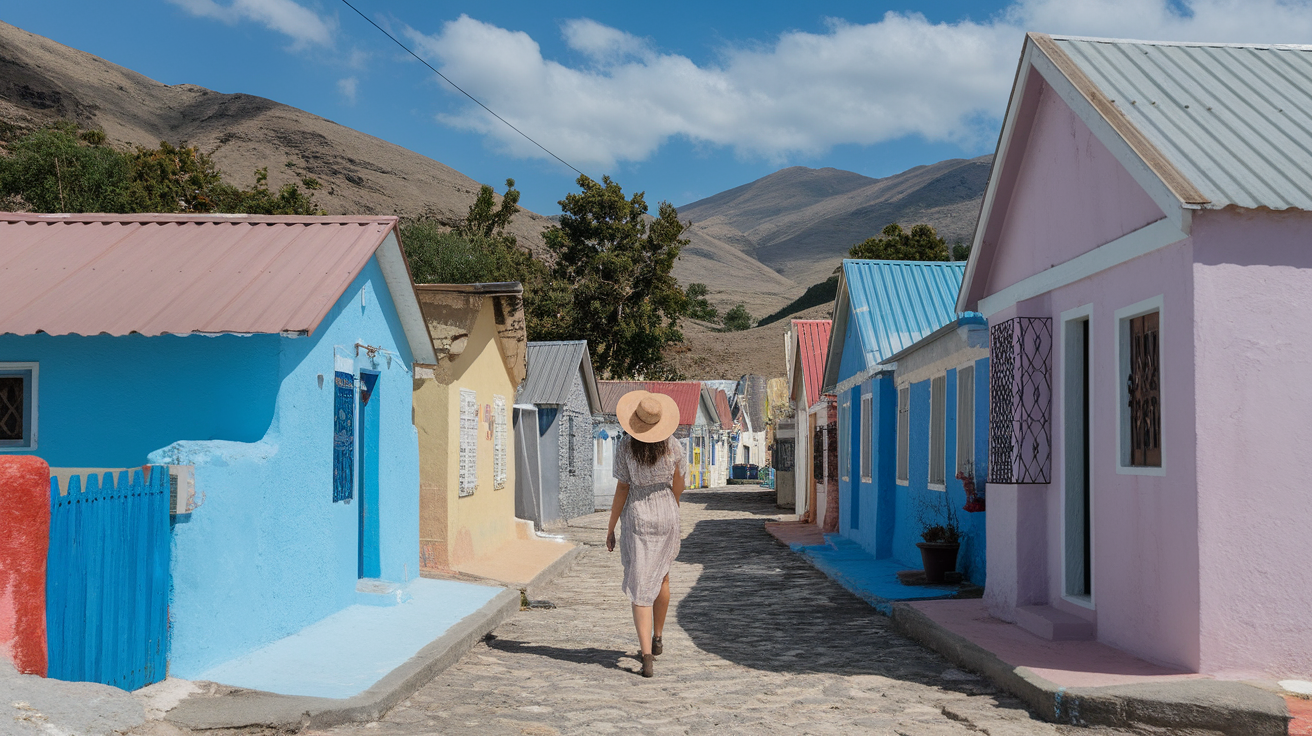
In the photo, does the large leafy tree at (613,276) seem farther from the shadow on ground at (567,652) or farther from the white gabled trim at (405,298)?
the shadow on ground at (567,652)

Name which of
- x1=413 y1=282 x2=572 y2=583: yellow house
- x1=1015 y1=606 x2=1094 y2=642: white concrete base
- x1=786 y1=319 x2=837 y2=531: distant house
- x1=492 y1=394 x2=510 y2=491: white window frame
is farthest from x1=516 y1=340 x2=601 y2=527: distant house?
x1=1015 y1=606 x2=1094 y2=642: white concrete base

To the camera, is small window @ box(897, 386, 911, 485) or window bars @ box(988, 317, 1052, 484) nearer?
window bars @ box(988, 317, 1052, 484)

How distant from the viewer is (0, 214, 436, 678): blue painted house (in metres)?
6.41

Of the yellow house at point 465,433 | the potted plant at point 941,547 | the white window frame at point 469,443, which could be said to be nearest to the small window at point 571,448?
the yellow house at point 465,433

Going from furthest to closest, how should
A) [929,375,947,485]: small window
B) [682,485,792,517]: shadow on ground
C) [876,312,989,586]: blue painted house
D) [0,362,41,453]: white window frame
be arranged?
[682,485,792,517]: shadow on ground → [929,375,947,485]: small window → [876,312,989,586]: blue painted house → [0,362,41,453]: white window frame

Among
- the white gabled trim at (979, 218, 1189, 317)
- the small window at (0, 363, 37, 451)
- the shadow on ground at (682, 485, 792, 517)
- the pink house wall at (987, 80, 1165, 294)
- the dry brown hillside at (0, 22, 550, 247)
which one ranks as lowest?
the shadow on ground at (682, 485, 792, 517)

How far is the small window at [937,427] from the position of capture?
12859 mm

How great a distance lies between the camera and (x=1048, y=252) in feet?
27.3

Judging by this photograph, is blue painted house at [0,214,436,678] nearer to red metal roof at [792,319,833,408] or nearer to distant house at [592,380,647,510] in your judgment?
red metal roof at [792,319,833,408]

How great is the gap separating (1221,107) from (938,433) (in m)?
6.44

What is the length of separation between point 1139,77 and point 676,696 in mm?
5349

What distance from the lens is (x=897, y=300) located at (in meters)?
17.5

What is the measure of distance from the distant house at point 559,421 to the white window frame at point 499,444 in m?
5.87

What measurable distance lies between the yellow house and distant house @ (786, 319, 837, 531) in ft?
30.1
